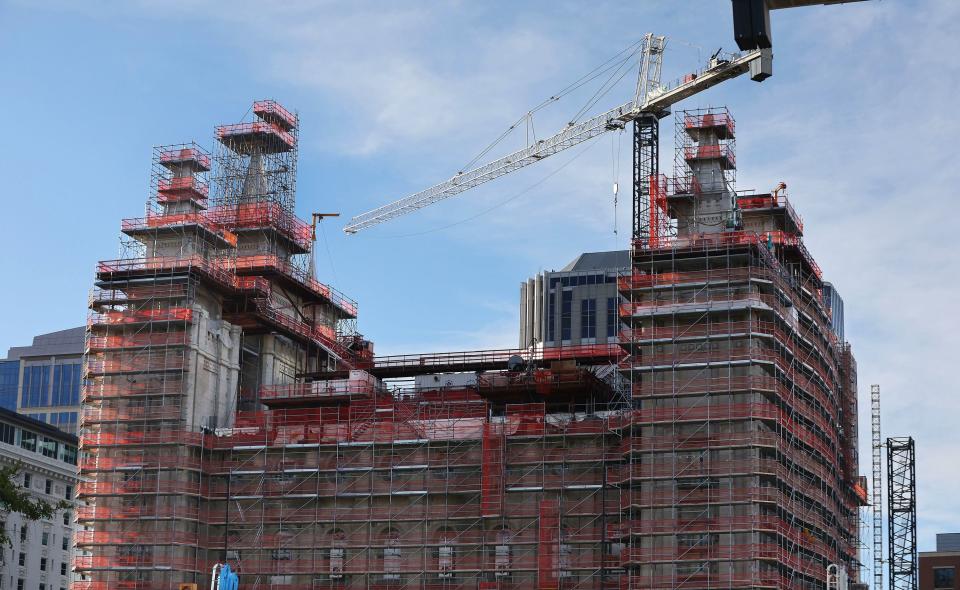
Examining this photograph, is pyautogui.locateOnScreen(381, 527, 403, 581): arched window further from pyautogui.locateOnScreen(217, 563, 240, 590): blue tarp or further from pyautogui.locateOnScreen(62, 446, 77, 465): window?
pyautogui.locateOnScreen(62, 446, 77, 465): window

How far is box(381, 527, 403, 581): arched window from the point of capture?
115625mm

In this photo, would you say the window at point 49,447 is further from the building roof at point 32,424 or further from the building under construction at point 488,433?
the building under construction at point 488,433

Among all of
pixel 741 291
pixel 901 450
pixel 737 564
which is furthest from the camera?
pixel 901 450

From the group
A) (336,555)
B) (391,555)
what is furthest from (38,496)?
(391,555)

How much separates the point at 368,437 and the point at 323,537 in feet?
29.5

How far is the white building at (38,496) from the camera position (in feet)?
504

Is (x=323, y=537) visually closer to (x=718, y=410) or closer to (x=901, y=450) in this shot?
(x=718, y=410)

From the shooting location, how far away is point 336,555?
11775cm

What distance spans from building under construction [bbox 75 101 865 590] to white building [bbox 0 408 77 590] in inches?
1346

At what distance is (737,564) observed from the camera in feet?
335

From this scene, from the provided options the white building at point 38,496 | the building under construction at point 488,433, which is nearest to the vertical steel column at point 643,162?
the building under construction at point 488,433

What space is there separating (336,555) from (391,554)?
4.78m

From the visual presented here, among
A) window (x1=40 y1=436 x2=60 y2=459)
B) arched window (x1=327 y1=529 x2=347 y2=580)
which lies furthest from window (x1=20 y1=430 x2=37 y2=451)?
arched window (x1=327 y1=529 x2=347 y2=580)

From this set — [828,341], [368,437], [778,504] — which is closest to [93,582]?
[368,437]
